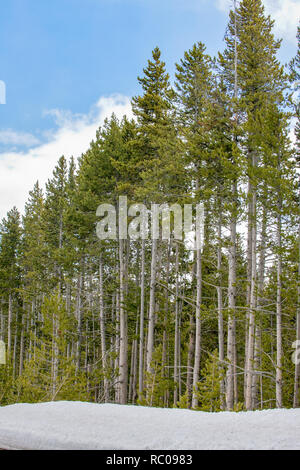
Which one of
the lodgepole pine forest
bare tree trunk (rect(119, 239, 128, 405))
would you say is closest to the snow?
the lodgepole pine forest

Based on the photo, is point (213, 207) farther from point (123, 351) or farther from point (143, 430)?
point (143, 430)

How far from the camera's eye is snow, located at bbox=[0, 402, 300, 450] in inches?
128

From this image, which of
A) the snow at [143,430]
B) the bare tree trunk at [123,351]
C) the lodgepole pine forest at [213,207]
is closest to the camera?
the snow at [143,430]

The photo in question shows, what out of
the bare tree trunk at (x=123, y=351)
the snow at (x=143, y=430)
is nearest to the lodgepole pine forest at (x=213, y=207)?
the bare tree trunk at (x=123, y=351)

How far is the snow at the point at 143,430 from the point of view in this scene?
3.26 metres

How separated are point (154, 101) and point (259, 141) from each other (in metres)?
6.98

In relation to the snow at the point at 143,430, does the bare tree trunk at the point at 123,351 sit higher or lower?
lower

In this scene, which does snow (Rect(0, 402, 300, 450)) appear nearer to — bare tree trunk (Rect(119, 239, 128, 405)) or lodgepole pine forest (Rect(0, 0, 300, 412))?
lodgepole pine forest (Rect(0, 0, 300, 412))

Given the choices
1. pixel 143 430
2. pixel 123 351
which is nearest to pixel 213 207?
pixel 123 351

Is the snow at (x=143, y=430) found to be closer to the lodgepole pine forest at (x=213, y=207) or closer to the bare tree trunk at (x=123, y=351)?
the lodgepole pine forest at (x=213, y=207)

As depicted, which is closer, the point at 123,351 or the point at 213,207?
the point at 213,207

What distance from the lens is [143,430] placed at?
3.69 metres

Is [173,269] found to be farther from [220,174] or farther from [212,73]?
[212,73]
